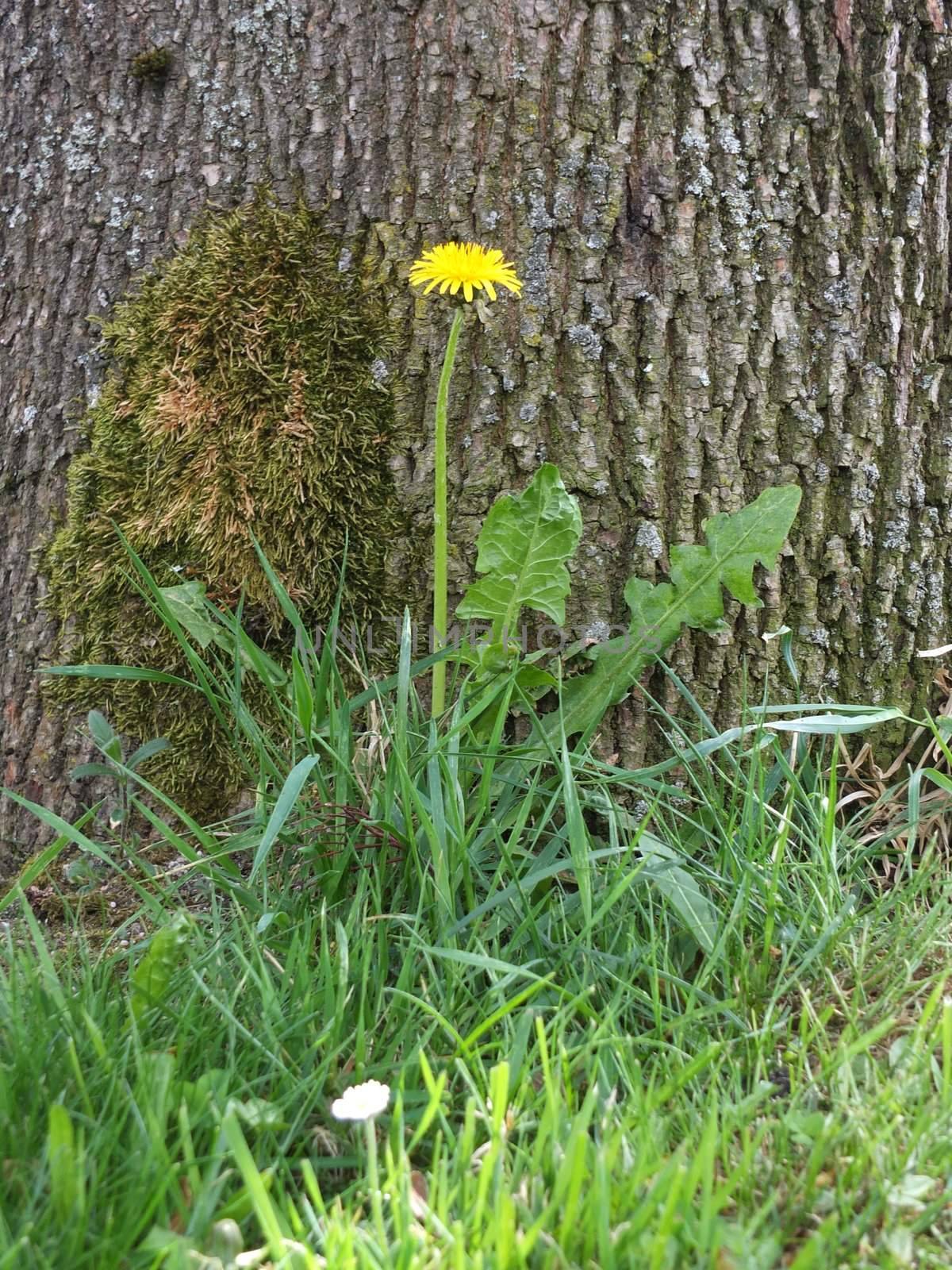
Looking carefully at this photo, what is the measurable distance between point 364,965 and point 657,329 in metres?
1.44

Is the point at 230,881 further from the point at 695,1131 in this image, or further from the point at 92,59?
the point at 92,59

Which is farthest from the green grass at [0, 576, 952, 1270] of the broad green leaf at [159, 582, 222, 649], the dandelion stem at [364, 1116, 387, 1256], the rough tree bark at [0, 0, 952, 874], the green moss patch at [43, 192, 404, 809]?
the rough tree bark at [0, 0, 952, 874]

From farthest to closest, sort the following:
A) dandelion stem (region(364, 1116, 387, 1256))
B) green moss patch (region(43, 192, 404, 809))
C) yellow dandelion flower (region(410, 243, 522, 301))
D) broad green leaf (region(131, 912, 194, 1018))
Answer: green moss patch (region(43, 192, 404, 809)) < yellow dandelion flower (region(410, 243, 522, 301)) < broad green leaf (region(131, 912, 194, 1018)) < dandelion stem (region(364, 1116, 387, 1256))

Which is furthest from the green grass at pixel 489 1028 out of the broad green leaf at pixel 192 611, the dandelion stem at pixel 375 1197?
the broad green leaf at pixel 192 611

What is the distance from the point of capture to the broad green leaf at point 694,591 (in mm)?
2057

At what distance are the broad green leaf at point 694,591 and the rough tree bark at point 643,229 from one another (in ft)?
0.36

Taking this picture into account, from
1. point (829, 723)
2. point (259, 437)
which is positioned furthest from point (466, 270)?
point (829, 723)

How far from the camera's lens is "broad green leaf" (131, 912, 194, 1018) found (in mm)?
1410

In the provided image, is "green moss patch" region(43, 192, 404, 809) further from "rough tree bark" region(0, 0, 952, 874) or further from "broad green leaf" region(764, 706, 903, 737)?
"broad green leaf" region(764, 706, 903, 737)

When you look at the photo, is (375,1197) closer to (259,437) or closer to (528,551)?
(528,551)

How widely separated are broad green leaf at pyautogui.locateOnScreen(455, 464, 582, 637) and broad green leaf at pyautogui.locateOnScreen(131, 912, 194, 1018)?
0.86m

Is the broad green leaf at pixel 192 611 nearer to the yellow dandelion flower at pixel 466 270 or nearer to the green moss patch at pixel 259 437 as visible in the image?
the green moss patch at pixel 259 437

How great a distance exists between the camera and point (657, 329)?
2146 mm

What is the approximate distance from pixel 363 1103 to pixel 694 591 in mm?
1234
